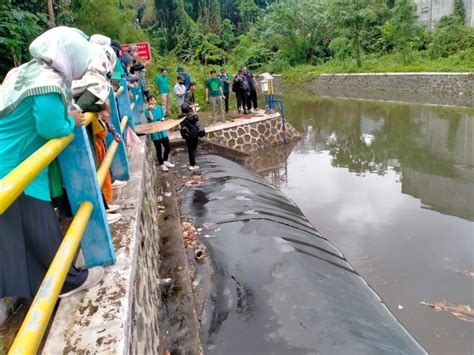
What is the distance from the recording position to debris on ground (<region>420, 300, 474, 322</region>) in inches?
180

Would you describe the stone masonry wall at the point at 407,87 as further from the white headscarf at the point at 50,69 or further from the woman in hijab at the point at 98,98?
the white headscarf at the point at 50,69

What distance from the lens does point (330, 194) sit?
8.54 m

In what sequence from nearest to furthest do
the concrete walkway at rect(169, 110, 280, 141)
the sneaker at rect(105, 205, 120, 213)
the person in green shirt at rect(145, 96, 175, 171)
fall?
the sneaker at rect(105, 205, 120, 213)
the person in green shirt at rect(145, 96, 175, 171)
the concrete walkway at rect(169, 110, 280, 141)

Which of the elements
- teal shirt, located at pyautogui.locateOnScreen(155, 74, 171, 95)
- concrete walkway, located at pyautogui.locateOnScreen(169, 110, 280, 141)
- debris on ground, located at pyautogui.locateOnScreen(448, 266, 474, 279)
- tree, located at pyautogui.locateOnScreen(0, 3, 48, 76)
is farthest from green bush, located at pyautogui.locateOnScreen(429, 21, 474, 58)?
tree, located at pyautogui.locateOnScreen(0, 3, 48, 76)

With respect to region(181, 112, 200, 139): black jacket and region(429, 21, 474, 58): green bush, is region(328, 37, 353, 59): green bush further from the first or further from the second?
region(181, 112, 200, 139): black jacket

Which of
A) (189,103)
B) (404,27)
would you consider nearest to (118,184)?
(189,103)

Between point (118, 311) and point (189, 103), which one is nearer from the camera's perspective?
point (118, 311)

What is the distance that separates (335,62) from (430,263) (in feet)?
85.1

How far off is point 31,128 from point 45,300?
0.85 meters

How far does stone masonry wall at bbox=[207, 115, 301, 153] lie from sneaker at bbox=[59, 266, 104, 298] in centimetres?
920

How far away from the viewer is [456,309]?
4.72 metres

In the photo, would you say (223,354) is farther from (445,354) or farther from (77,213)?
(445,354)

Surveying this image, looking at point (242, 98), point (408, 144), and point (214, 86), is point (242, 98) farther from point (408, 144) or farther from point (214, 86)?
point (408, 144)

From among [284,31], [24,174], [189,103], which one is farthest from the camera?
[284,31]
